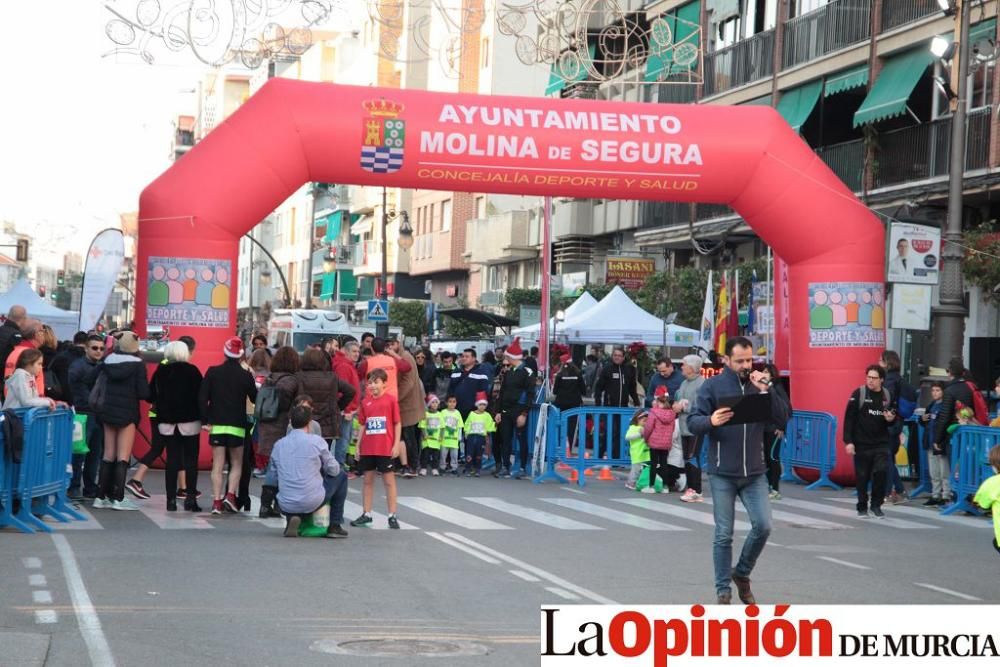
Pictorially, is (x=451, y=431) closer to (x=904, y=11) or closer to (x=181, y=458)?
(x=181, y=458)

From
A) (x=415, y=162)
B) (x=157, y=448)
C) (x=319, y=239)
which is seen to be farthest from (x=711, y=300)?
(x=319, y=239)

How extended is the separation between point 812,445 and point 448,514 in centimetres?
755

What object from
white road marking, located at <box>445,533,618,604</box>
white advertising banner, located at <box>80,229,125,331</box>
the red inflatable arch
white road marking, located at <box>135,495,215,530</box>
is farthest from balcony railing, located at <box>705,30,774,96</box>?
white road marking, located at <box>445,533,618,604</box>

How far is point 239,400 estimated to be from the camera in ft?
53.4

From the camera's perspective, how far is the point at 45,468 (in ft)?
48.9

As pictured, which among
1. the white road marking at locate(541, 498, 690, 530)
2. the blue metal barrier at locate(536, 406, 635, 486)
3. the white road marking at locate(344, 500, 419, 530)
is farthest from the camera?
the blue metal barrier at locate(536, 406, 635, 486)

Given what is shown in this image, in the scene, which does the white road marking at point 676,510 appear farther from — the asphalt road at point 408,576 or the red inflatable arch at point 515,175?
the red inflatable arch at point 515,175

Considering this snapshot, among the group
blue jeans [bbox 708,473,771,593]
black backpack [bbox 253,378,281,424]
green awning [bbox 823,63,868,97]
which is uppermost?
green awning [bbox 823,63,868,97]

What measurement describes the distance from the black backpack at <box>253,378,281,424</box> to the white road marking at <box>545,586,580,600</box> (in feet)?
18.2

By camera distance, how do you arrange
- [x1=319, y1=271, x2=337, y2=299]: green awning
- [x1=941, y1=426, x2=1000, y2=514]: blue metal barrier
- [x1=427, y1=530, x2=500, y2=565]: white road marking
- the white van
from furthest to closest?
[x1=319, y1=271, x2=337, y2=299]: green awning < the white van < [x1=941, y1=426, x2=1000, y2=514]: blue metal barrier < [x1=427, y1=530, x2=500, y2=565]: white road marking

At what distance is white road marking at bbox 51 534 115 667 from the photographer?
846 centimetres

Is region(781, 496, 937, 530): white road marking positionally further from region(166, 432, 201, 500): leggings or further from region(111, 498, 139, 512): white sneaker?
region(111, 498, 139, 512): white sneaker

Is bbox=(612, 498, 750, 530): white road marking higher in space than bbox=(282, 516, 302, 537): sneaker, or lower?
lower

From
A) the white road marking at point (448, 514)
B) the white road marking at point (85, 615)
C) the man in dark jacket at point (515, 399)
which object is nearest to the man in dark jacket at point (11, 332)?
the white road marking at point (448, 514)
